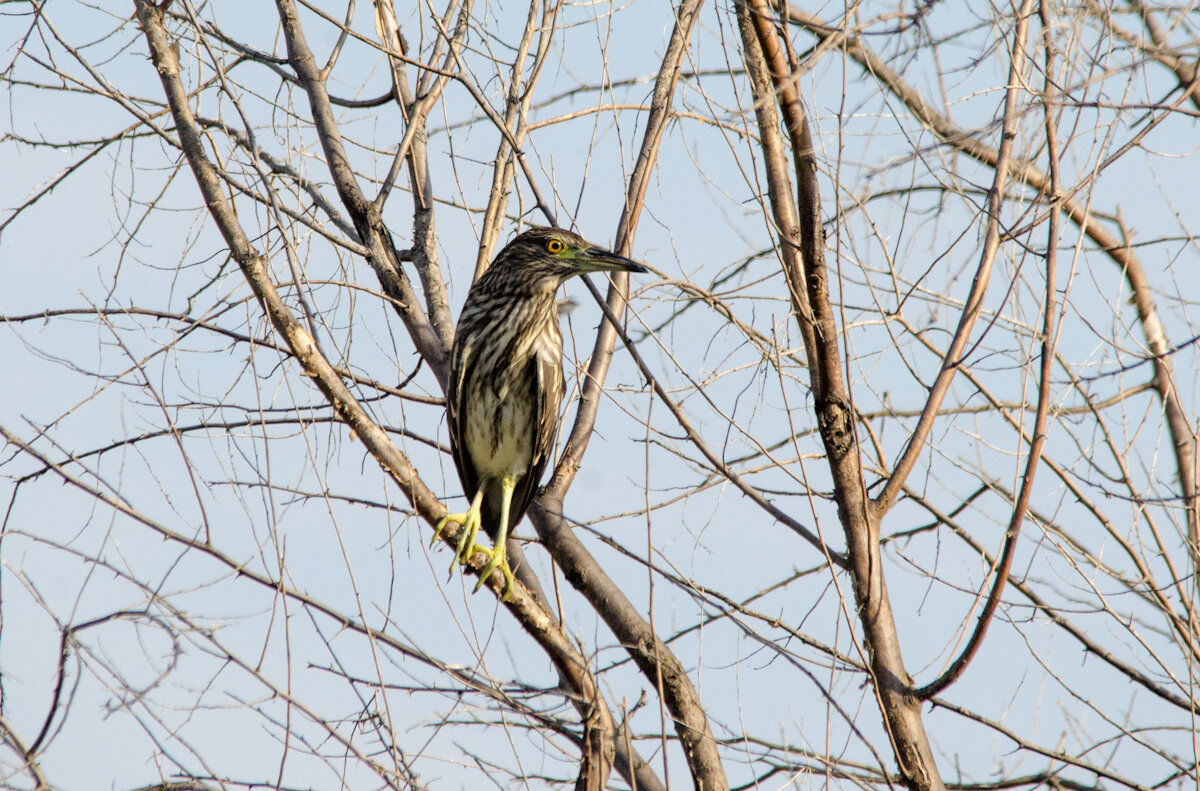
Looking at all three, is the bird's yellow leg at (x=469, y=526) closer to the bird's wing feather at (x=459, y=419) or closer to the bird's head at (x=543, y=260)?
the bird's wing feather at (x=459, y=419)

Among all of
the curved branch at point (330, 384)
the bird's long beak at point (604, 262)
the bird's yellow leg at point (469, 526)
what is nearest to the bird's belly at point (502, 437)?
the bird's yellow leg at point (469, 526)

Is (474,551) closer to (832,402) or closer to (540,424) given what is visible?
(540,424)

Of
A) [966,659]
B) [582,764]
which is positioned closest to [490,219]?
A: [582,764]

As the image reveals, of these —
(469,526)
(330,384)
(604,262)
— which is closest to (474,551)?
(469,526)

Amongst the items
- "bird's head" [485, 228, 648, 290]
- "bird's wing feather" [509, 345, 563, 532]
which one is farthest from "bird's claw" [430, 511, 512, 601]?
"bird's head" [485, 228, 648, 290]

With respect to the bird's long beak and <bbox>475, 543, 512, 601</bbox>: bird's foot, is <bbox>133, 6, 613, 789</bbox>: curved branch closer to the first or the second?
<bbox>475, 543, 512, 601</bbox>: bird's foot

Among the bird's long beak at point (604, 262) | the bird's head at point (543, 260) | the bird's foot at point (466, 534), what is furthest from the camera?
the bird's head at point (543, 260)

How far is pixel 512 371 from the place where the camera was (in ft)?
15.8

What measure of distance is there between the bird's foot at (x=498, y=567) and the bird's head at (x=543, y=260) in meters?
1.12

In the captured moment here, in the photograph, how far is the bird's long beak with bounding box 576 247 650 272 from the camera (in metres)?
4.27

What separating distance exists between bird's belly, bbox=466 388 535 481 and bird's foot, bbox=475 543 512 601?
1.65 ft

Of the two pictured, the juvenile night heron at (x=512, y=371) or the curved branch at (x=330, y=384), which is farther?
the juvenile night heron at (x=512, y=371)

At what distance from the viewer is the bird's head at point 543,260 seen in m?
4.59

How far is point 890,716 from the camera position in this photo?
3.14 meters
